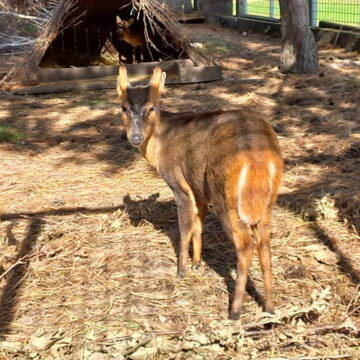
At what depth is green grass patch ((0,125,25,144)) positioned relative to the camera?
8.30 meters

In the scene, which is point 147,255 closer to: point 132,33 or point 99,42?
point 132,33

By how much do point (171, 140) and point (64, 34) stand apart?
31.3 feet

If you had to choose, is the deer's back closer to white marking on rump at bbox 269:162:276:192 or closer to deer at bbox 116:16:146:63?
white marking on rump at bbox 269:162:276:192

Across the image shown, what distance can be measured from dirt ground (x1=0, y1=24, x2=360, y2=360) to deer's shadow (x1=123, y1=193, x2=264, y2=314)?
0.01m

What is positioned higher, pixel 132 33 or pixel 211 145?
pixel 132 33

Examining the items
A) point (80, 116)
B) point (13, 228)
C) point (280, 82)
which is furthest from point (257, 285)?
point (280, 82)

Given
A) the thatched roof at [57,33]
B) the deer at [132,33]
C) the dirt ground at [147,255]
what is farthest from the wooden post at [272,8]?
the dirt ground at [147,255]

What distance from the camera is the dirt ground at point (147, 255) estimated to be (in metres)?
3.84

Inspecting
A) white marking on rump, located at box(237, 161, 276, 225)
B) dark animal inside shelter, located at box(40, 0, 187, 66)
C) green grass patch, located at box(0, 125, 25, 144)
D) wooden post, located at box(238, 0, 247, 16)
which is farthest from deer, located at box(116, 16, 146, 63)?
white marking on rump, located at box(237, 161, 276, 225)

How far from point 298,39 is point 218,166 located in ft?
24.5

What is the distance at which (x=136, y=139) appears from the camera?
4.86 metres

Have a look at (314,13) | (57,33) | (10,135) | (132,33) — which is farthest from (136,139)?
(314,13)

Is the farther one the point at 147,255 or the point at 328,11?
the point at 328,11

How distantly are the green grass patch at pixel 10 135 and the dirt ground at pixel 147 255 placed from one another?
37 mm
